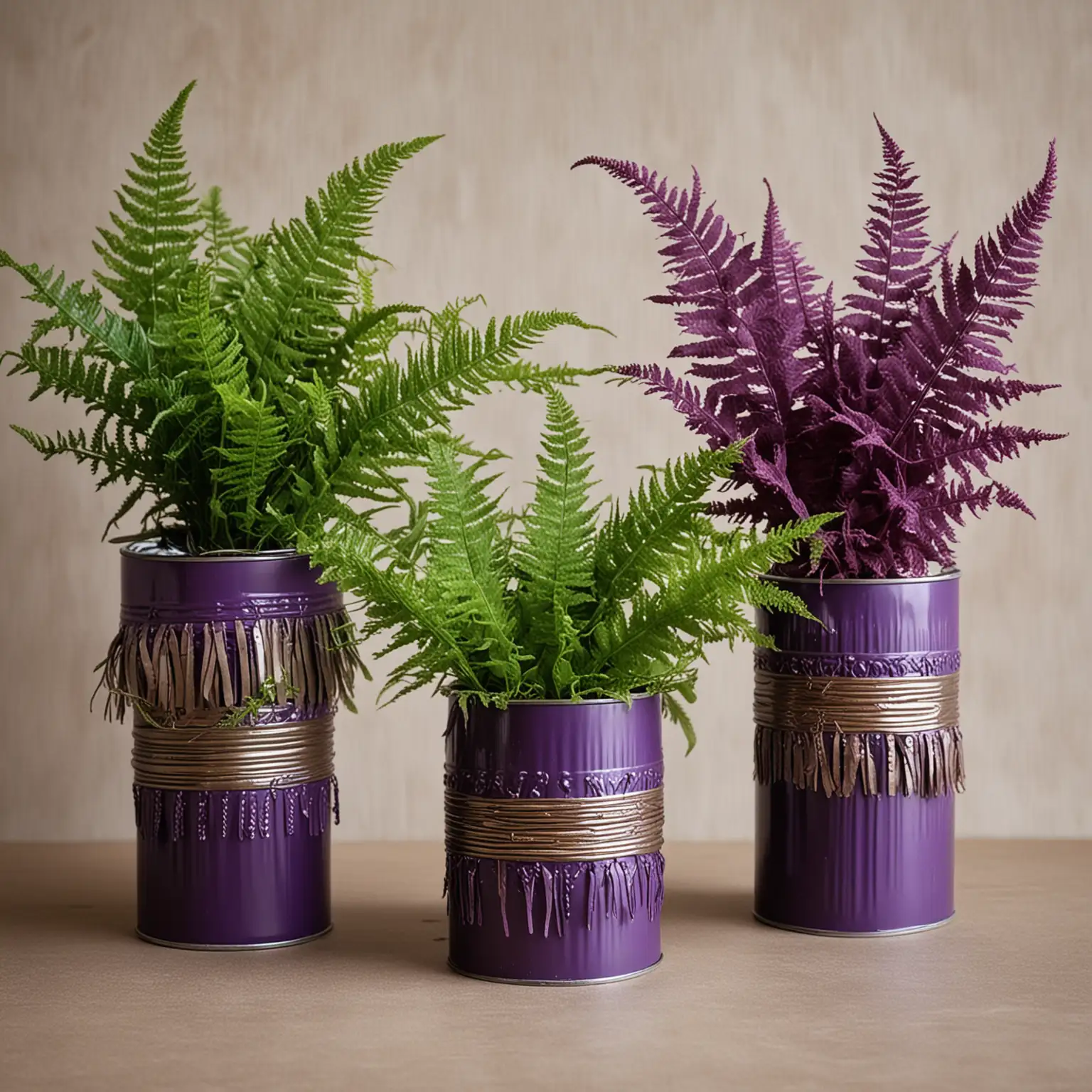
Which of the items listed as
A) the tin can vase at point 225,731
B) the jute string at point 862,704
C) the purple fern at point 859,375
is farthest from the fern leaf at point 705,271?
the tin can vase at point 225,731

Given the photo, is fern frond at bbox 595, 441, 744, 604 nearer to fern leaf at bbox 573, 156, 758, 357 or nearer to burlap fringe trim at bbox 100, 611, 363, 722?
fern leaf at bbox 573, 156, 758, 357

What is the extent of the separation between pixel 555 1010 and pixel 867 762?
43cm

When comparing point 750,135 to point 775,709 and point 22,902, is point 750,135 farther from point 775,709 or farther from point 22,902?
point 22,902

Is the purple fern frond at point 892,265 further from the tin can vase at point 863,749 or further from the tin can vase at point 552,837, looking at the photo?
the tin can vase at point 552,837

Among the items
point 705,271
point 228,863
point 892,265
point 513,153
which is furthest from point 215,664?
point 513,153

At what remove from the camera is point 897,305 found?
5.87ft

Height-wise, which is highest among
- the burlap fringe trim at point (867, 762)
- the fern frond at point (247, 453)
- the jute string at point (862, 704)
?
the fern frond at point (247, 453)

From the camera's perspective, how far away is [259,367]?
1.66 m

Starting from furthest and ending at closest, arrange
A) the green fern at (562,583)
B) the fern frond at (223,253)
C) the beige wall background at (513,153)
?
the beige wall background at (513,153)
the fern frond at (223,253)
the green fern at (562,583)

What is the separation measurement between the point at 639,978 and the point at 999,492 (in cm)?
61

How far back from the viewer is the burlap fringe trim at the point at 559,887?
1505 millimetres

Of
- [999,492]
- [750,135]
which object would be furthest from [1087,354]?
[999,492]

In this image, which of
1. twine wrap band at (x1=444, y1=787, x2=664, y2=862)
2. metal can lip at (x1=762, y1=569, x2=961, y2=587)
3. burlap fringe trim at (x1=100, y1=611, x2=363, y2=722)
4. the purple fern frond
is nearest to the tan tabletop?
twine wrap band at (x1=444, y1=787, x2=664, y2=862)

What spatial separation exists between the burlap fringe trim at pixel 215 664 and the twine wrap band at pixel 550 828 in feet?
0.77
